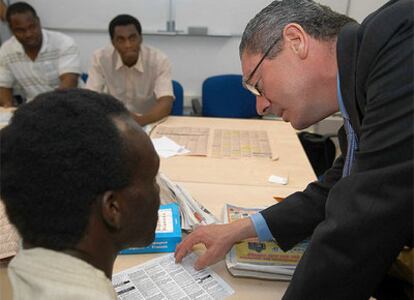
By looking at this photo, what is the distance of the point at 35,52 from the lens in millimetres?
2730

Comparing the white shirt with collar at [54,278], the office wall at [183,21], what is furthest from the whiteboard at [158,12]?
the white shirt with collar at [54,278]

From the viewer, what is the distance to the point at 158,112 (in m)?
2.27

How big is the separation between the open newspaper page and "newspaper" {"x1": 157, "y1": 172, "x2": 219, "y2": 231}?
159mm

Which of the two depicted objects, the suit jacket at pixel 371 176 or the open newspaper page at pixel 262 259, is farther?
the open newspaper page at pixel 262 259

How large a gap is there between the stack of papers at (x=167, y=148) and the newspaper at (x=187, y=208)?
0.49 m

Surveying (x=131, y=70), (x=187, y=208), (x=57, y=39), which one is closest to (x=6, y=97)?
(x=57, y=39)

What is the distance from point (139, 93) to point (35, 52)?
2.64ft

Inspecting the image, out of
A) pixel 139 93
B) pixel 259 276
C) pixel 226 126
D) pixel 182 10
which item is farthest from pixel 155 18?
pixel 259 276

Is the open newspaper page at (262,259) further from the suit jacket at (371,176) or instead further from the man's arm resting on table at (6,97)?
the man's arm resting on table at (6,97)

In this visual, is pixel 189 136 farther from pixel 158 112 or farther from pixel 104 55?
pixel 104 55

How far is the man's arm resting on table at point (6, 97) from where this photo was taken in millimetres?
2559

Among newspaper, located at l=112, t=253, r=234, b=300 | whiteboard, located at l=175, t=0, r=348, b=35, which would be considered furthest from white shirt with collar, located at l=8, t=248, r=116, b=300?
whiteboard, located at l=175, t=0, r=348, b=35

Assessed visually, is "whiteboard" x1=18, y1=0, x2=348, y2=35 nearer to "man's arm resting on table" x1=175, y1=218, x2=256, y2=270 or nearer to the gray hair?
the gray hair

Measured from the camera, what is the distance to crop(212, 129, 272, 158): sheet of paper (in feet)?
5.93
